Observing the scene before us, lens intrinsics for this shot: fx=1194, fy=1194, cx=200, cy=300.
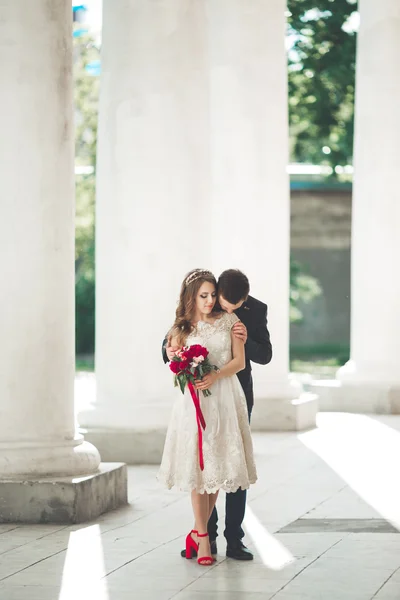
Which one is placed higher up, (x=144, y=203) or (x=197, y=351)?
(x=144, y=203)

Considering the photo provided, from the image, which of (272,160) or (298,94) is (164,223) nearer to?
(272,160)

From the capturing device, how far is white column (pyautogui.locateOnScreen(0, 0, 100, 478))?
28188 millimetres

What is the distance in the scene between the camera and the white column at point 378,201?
56156 millimetres

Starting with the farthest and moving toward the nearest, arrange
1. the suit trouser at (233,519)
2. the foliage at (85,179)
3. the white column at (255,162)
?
the foliage at (85,179) < the white column at (255,162) < the suit trouser at (233,519)

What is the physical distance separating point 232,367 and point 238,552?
360cm

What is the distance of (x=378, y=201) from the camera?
56.6 meters

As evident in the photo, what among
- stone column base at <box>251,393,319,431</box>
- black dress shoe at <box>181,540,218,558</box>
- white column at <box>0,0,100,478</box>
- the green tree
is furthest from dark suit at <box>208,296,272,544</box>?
the green tree

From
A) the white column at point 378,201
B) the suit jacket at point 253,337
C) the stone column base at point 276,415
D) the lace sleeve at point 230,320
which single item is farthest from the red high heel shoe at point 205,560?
the white column at point 378,201

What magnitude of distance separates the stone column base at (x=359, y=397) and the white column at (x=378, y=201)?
74mm

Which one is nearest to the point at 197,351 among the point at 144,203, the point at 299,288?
the point at 144,203

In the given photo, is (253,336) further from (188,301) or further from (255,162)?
(255,162)

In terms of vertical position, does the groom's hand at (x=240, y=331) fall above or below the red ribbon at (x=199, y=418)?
above

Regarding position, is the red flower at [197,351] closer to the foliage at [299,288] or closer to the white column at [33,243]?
the white column at [33,243]

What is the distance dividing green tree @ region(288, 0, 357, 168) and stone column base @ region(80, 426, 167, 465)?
168 feet
